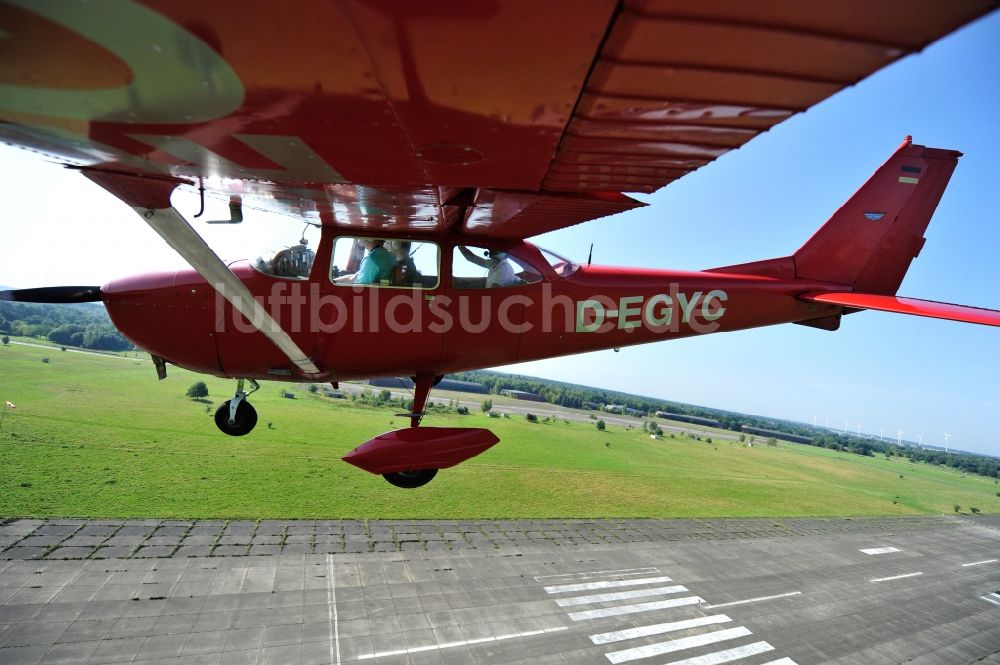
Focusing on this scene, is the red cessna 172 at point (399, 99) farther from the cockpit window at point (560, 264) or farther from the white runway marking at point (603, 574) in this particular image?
the white runway marking at point (603, 574)

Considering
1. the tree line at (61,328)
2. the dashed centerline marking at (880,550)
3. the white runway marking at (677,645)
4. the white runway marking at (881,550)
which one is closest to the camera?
the white runway marking at (677,645)

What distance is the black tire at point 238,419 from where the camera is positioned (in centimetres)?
665

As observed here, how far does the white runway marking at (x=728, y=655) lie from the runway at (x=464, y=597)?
Result: 17 cm

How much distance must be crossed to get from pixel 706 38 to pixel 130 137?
2.65 meters

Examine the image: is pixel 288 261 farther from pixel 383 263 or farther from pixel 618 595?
pixel 618 595

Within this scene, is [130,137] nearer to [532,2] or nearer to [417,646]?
[532,2]

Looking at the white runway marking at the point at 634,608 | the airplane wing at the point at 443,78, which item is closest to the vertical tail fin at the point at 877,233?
the airplane wing at the point at 443,78

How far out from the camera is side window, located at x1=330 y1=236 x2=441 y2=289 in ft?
17.5

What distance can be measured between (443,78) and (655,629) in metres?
39.8

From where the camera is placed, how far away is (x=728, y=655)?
3000cm

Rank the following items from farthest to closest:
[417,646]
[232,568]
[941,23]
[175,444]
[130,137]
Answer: [175,444] < [232,568] < [417,646] < [130,137] < [941,23]

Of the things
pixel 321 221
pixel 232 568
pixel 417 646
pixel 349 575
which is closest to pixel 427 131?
pixel 321 221

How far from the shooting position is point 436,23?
1.19 metres

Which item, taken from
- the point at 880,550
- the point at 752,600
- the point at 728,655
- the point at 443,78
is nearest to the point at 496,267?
the point at 443,78
